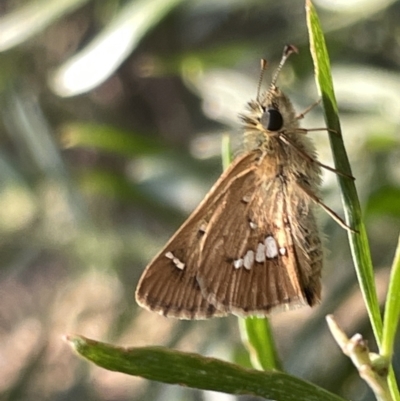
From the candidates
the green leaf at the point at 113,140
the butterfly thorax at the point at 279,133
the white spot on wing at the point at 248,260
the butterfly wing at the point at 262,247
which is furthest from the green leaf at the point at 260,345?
the green leaf at the point at 113,140

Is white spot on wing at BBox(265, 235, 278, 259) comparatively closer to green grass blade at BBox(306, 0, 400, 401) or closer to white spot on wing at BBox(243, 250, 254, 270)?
→ white spot on wing at BBox(243, 250, 254, 270)

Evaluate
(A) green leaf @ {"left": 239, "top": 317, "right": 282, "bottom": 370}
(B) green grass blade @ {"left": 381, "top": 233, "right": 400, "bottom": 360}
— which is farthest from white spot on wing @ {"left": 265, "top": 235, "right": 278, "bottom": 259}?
(B) green grass blade @ {"left": 381, "top": 233, "right": 400, "bottom": 360}

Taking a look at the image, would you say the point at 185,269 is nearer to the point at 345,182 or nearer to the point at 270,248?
the point at 270,248

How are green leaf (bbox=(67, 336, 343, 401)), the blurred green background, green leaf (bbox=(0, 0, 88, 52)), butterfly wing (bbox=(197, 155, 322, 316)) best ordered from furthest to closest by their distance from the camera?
green leaf (bbox=(0, 0, 88, 52)) < the blurred green background < butterfly wing (bbox=(197, 155, 322, 316)) < green leaf (bbox=(67, 336, 343, 401))

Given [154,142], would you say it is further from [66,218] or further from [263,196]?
[263,196]

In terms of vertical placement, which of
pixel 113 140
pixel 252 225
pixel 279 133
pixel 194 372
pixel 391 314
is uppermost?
pixel 113 140

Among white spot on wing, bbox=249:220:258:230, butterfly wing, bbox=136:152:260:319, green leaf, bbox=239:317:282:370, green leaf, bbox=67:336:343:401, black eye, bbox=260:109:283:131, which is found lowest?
green leaf, bbox=67:336:343:401

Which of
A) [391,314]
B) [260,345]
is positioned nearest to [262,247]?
[260,345]

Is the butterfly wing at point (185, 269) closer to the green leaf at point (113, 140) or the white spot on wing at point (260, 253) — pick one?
the white spot on wing at point (260, 253)
